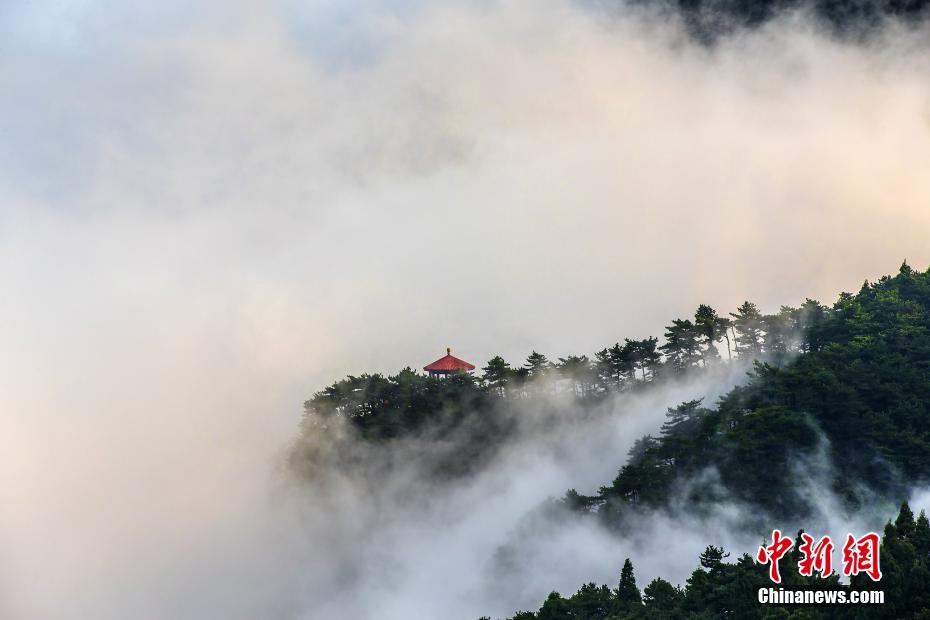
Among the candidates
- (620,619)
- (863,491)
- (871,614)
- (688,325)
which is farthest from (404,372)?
(871,614)

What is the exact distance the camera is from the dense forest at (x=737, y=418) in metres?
50.8

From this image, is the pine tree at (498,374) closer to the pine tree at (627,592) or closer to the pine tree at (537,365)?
the pine tree at (537,365)

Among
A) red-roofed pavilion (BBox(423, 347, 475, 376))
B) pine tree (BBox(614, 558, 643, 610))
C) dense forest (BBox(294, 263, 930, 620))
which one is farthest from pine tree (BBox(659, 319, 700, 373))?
pine tree (BBox(614, 558, 643, 610))

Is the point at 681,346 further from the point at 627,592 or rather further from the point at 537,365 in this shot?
the point at 627,592

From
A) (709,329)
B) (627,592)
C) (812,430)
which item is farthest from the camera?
(709,329)

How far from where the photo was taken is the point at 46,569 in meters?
125

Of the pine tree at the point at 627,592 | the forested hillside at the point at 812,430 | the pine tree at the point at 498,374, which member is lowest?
the pine tree at the point at 627,592

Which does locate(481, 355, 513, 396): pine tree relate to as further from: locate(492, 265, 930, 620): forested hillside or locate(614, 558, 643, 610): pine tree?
locate(614, 558, 643, 610): pine tree

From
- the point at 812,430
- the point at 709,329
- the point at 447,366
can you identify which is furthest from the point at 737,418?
the point at 447,366

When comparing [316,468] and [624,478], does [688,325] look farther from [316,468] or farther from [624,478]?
[316,468]

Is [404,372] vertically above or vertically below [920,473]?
above

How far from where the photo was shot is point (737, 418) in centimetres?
7381

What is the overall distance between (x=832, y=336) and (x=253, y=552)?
197 feet

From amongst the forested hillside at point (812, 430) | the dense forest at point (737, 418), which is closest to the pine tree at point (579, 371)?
the dense forest at point (737, 418)
